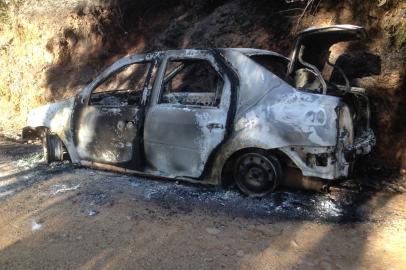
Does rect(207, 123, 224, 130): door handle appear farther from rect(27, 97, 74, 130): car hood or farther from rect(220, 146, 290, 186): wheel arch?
rect(27, 97, 74, 130): car hood

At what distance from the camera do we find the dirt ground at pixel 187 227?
3.37 meters

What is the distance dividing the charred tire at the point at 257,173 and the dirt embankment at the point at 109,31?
2.91m

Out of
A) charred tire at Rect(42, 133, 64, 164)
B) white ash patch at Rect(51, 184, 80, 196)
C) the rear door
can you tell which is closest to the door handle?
the rear door

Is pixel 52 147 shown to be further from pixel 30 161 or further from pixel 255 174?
pixel 255 174

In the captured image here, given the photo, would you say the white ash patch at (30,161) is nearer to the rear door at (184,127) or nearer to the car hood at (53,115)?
the car hood at (53,115)

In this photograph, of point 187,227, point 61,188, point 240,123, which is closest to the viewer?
point 187,227

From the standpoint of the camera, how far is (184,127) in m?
4.67

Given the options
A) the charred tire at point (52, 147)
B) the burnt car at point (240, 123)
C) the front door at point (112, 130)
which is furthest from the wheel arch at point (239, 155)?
the charred tire at point (52, 147)

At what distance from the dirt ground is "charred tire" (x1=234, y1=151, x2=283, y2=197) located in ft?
0.39

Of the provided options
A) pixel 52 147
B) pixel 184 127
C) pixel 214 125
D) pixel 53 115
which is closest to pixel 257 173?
Answer: pixel 214 125

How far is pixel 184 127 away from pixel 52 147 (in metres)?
2.47

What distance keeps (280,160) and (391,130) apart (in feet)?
6.79

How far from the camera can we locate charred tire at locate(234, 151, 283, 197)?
4.45 metres

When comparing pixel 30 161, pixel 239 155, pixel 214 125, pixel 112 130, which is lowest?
pixel 30 161
